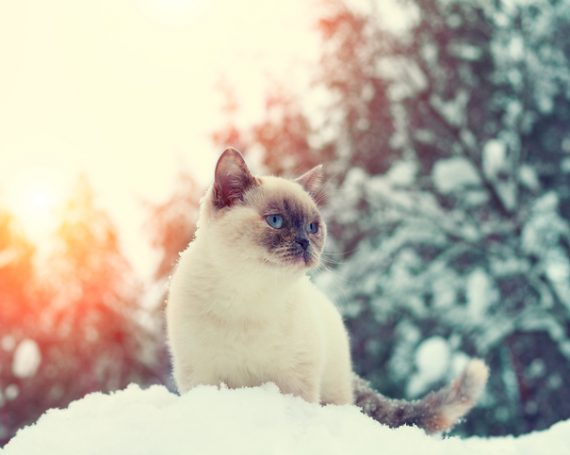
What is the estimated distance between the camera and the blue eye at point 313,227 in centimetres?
254

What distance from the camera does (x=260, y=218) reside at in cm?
237

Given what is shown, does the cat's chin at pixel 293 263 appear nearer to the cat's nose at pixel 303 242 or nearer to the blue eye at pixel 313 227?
the cat's nose at pixel 303 242

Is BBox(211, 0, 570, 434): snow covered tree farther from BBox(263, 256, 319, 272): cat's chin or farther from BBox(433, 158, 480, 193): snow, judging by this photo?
BBox(263, 256, 319, 272): cat's chin

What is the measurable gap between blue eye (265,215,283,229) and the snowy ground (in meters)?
0.66

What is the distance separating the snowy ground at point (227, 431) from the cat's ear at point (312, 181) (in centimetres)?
114

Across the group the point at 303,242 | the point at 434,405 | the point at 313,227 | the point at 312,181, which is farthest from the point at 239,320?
the point at 434,405

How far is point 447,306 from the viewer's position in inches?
324

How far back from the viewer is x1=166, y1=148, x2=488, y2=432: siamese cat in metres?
2.21

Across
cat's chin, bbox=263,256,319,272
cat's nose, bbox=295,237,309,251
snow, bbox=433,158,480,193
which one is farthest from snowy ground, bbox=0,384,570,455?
snow, bbox=433,158,480,193

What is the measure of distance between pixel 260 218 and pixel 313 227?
1.04 feet

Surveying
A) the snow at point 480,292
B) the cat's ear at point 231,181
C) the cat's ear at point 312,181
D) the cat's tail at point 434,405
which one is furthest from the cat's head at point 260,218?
the snow at point 480,292

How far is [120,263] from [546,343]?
6206 millimetres

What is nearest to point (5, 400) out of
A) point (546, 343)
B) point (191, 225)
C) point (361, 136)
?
point (191, 225)

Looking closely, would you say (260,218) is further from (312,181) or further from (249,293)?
(312,181)
